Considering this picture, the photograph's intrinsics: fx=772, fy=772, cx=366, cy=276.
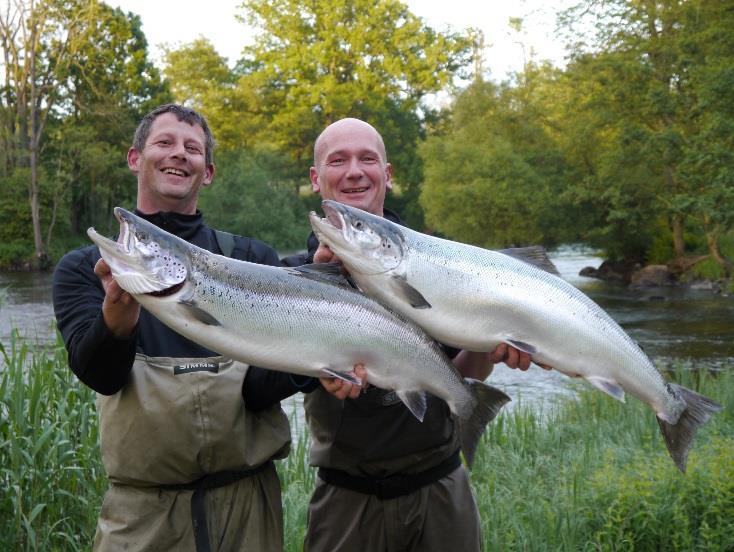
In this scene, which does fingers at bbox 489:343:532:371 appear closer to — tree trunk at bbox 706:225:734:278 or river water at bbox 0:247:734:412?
river water at bbox 0:247:734:412

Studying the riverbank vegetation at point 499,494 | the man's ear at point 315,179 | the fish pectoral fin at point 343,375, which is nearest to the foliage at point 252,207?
the riverbank vegetation at point 499,494

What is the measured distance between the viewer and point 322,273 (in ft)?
8.25

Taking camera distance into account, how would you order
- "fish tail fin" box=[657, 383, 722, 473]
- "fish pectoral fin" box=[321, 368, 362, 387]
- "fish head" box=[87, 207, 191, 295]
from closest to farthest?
"fish head" box=[87, 207, 191, 295], "fish pectoral fin" box=[321, 368, 362, 387], "fish tail fin" box=[657, 383, 722, 473]

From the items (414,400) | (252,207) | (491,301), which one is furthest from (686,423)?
Result: (252,207)

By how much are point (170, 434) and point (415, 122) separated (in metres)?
44.9

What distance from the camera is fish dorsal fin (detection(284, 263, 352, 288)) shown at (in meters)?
2.49

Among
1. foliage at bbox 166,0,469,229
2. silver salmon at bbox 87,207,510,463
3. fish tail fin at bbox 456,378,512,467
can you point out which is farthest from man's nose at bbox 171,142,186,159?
foliage at bbox 166,0,469,229

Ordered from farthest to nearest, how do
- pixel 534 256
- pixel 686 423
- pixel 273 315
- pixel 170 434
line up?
pixel 686 423, pixel 534 256, pixel 170 434, pixel 273 315

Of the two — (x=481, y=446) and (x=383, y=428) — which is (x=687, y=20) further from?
(x=383, y=428)

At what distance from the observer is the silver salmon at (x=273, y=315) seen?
2.21 metres

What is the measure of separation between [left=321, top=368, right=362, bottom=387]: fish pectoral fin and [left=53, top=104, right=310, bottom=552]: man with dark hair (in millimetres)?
270

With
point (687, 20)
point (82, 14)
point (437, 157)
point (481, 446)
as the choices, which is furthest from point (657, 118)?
point (82, 14)

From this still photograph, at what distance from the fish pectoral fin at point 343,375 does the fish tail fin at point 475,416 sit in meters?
0.48

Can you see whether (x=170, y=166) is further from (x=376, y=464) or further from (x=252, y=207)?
(x=252, y=207)
